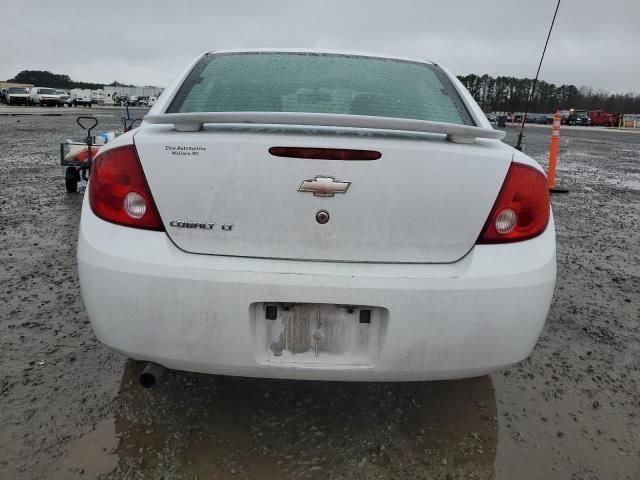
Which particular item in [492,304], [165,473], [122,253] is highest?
[122,253]

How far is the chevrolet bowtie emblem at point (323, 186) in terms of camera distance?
5.80 ft

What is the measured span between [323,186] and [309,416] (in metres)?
1.03

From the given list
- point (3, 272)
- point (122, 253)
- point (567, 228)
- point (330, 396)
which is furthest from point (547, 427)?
point (567, 228)

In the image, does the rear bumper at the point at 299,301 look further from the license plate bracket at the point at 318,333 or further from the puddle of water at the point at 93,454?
the puddle of water at the point at 93,454

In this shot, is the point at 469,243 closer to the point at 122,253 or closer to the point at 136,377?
the point at 122,253

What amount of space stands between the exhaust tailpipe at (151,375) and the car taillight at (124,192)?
1.75 feet

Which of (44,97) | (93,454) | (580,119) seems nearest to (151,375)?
(93,454)

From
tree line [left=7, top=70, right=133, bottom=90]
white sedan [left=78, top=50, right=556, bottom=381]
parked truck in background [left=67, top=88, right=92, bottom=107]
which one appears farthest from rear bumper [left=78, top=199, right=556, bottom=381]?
tree line [left=7, top=70, right=133, bottom=90]

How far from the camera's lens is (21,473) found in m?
1.86

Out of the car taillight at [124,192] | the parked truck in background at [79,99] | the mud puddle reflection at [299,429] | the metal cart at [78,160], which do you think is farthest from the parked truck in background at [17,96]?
the car taillight at [124,192]

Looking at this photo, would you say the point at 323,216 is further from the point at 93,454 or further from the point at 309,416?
the point at 93,454

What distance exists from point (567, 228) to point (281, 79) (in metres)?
4.57

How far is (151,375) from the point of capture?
1.96 meters

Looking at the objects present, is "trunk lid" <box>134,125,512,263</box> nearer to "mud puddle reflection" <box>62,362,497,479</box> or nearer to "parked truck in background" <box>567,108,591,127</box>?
"mud puddle reflection" <box>62,362,497,479</box>
